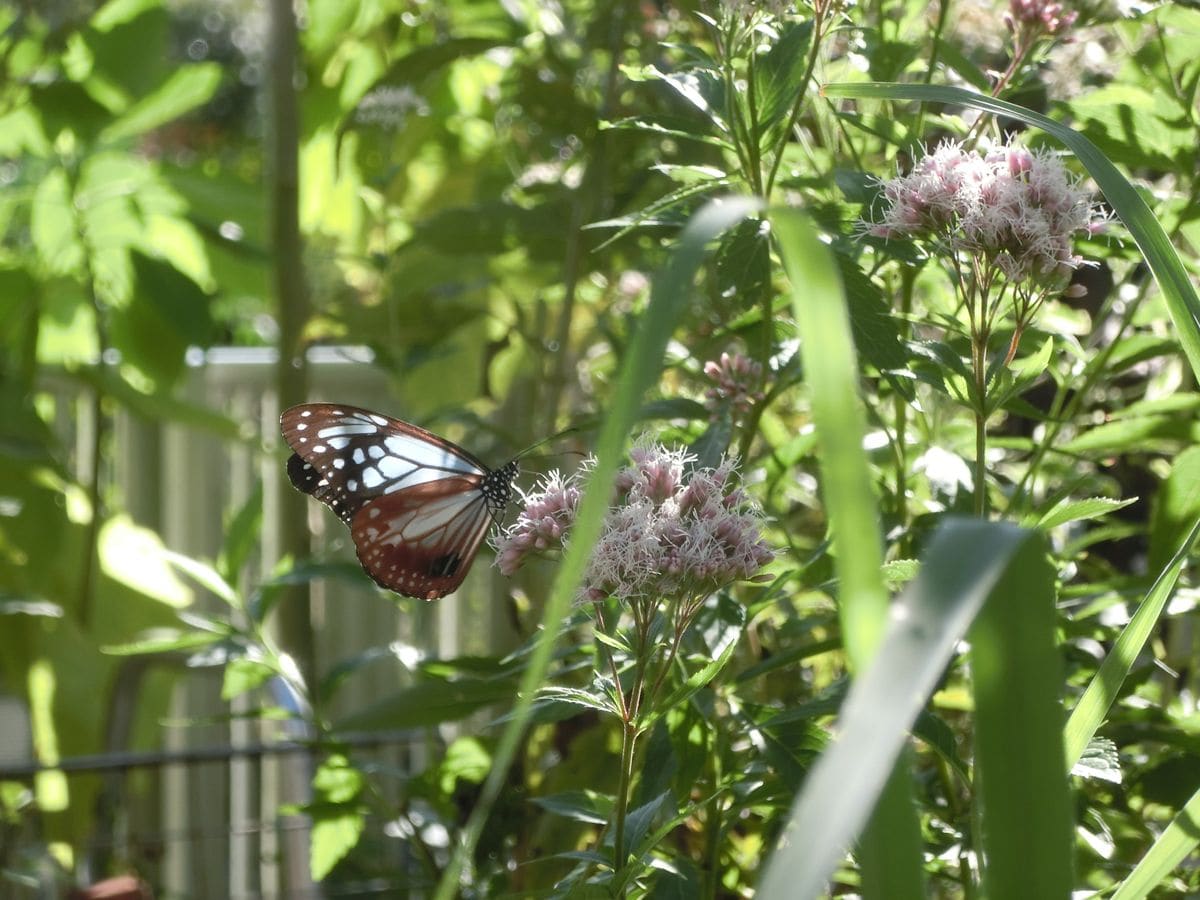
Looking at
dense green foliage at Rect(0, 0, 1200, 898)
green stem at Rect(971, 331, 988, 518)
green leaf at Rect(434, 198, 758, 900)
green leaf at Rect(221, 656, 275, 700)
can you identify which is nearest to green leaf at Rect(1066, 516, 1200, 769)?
dense green foliage at Rect(0, 0, 1200, 898)

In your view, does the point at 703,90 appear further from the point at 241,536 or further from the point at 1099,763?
the point at 241,536

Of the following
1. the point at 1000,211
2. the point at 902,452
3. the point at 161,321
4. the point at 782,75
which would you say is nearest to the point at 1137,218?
the point at 1000,211

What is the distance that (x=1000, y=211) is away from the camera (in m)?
0.60

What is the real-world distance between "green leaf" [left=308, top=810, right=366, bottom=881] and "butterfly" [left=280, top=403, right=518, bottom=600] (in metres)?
0.17

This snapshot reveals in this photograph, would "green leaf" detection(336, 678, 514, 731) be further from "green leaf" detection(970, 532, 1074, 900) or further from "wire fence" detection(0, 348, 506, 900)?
"wire fence" detection(0, 348, 506, 900)

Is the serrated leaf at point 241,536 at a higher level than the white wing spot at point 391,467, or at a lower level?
lower

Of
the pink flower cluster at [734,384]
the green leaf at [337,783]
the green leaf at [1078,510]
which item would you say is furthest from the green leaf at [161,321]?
the green leaf at [1078,510]

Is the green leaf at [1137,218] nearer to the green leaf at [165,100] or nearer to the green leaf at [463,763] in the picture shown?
the green leaf at [463,763]

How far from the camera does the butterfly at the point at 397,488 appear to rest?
3.01 ft

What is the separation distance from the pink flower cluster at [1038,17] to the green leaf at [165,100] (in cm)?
135

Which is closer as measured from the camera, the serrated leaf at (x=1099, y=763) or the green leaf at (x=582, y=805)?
the serrated leaf at (x=1099, y=763)

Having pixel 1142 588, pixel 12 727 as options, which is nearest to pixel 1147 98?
pixel 1142 588

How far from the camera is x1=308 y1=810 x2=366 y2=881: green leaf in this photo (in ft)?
2.90

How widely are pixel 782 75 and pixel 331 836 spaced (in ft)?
1.99
